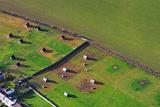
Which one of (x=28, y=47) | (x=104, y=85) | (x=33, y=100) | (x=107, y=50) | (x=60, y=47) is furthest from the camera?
(x=28, y=47)

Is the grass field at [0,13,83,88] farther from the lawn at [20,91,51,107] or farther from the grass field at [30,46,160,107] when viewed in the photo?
the lawn at [20,91,51,107]

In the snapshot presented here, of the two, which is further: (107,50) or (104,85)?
(107,50)

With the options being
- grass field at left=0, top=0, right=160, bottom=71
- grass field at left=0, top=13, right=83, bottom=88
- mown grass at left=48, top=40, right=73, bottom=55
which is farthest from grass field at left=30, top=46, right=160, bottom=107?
grass field at left=0, top=0, right=160, bottom=71

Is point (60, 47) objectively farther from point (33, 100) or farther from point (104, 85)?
point (33, 100)

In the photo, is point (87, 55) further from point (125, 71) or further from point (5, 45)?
point (5, 45)

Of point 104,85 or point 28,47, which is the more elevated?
point 28,47

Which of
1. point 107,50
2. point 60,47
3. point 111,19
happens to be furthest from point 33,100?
point 111,19

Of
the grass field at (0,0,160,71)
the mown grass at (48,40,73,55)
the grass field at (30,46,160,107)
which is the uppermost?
the grass field at (0,0,160,71)
